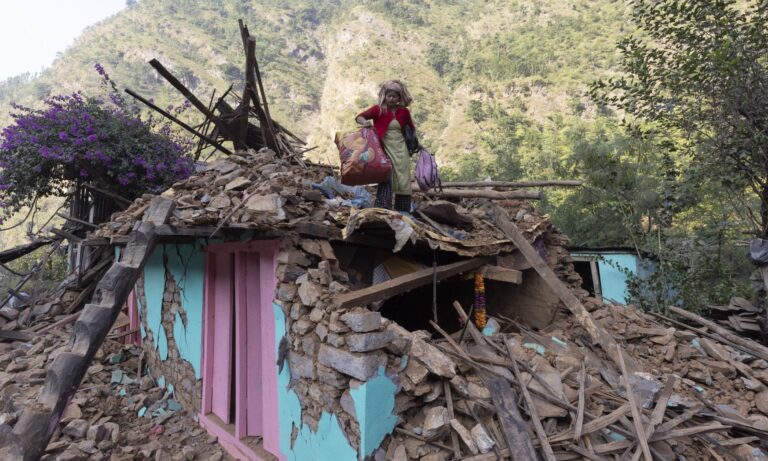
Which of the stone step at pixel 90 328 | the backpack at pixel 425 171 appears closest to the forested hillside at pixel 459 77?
the backpack at pixel 425 171

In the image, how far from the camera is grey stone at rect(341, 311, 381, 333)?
273cm

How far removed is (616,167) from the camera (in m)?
10.4

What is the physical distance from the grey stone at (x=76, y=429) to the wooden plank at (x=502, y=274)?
5161 millimetres

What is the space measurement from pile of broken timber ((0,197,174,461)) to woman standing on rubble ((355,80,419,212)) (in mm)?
2139

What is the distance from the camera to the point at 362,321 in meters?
2.73

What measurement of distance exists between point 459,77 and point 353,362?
4039 cm

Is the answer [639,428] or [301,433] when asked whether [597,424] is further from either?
[301,433]

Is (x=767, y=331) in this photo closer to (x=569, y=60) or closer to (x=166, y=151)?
(x=166, y=151)

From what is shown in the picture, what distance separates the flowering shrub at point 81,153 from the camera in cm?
761

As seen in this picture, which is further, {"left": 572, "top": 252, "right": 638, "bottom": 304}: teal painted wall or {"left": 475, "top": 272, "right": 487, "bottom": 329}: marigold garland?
{"left": 572, "top": 252, "right": 638, "bottom": 304}: teal painted wall

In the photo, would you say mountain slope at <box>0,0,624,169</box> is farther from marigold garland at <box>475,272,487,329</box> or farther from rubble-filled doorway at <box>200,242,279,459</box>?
rubble-filled doorway at <box>200,242,279,459</box>

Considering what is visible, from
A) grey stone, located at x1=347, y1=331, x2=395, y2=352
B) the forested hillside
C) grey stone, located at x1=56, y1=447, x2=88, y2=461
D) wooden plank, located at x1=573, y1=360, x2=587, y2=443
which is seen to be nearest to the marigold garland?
wooden plank, located at x1=573, y1=360, x2=587, y2=443

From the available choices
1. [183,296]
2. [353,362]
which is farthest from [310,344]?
[183,296]

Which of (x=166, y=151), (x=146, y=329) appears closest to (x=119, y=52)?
(x=166, y=151)
